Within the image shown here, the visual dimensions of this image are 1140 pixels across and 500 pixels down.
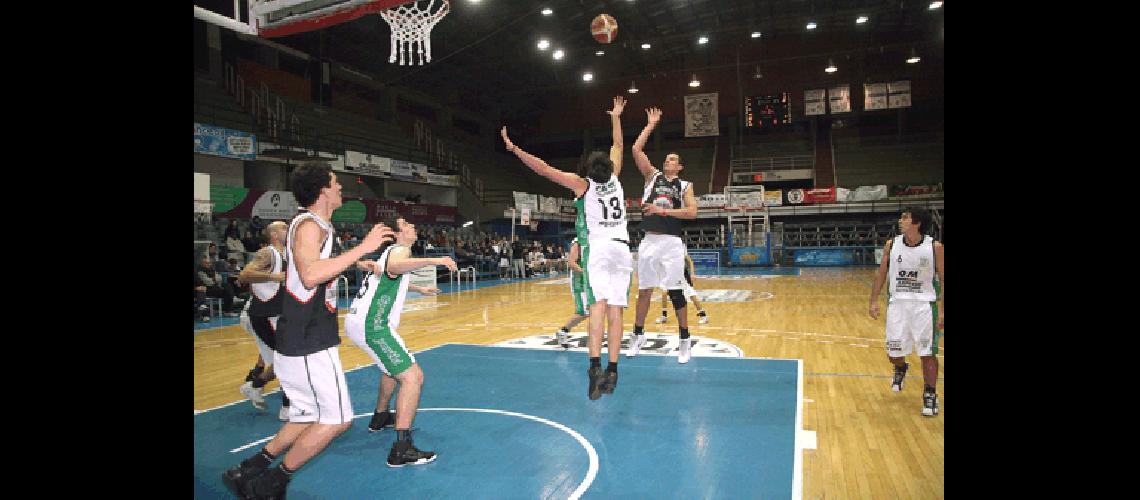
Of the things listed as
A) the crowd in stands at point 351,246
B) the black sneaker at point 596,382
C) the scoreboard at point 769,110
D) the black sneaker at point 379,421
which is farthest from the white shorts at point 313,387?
the scoreboard at point 769,110

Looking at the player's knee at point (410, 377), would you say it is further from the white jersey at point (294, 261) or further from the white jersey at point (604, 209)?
the white jersey at point (604, 209)

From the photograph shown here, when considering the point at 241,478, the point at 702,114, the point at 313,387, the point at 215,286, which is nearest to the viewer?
the point at 313,387

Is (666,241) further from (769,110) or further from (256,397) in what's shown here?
(769,110)

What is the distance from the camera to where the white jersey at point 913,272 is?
15.0 feet

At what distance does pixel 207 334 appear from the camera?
894 cm

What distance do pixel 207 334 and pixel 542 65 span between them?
72.8ft

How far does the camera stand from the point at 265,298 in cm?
450

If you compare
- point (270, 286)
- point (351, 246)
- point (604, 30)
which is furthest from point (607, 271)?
point (351, 246)

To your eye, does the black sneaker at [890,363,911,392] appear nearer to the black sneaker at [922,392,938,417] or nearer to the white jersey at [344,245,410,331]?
the black sneaker at [922,392,938,417]

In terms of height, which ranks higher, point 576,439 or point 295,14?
point 295,14

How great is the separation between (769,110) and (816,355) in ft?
70.9
